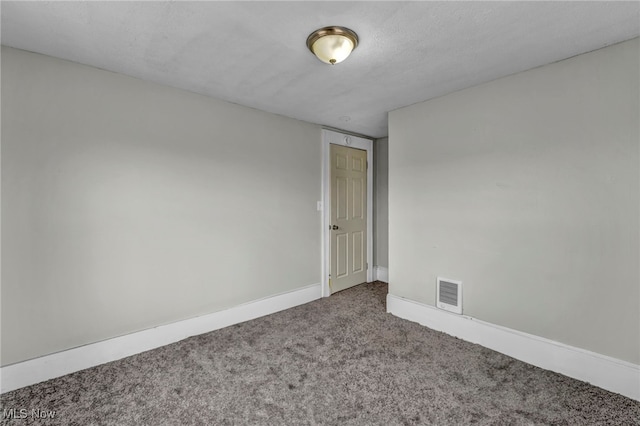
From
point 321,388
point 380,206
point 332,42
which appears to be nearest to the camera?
point 332,42

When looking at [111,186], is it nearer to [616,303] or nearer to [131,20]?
[131,20]

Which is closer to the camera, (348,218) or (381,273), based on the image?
(348,218)

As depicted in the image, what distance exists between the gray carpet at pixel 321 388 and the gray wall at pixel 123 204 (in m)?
0.41

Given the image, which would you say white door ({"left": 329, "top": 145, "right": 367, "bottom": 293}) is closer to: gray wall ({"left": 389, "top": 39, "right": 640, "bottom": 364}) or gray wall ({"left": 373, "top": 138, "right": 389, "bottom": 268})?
gray wall ({"left": 373, "top": 138, "right": 389, "bottom": 268})

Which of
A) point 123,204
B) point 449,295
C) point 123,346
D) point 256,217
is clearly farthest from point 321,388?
point 123,204

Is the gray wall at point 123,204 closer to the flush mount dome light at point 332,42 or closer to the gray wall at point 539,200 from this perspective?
the flush mount dome light at point 332,42

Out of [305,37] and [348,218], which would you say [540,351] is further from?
[305,37]

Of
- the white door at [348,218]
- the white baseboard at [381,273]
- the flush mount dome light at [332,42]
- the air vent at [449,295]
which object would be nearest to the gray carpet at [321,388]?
the air vent at [449,295]

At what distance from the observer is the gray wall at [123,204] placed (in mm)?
1962

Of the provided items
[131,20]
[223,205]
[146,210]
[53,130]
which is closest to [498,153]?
[223,205]

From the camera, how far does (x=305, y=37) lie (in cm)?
179

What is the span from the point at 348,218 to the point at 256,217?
1.47 meters

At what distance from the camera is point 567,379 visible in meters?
2.01

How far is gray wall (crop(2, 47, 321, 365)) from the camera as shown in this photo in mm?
1962
